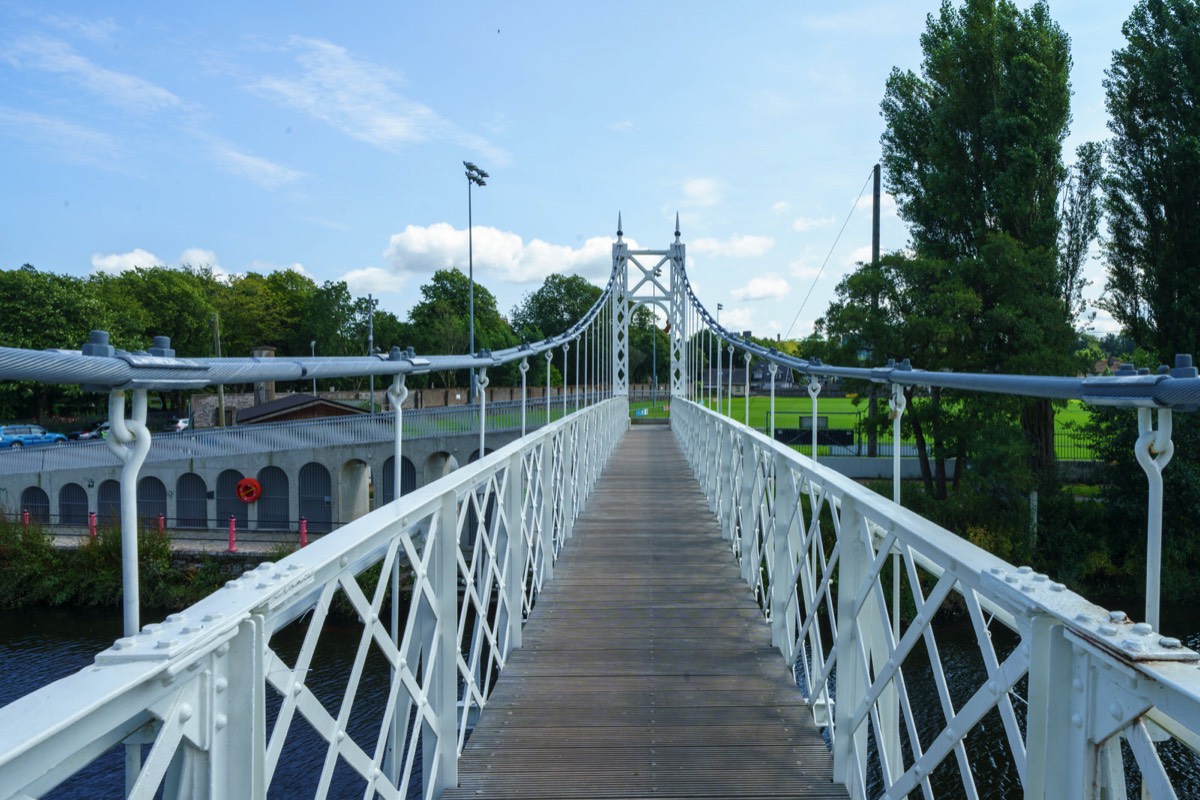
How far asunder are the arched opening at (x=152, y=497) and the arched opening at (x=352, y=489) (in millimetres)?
5030

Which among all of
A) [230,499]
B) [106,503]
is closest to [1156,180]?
[230,499]

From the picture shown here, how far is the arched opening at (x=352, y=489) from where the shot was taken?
25750 millimetres

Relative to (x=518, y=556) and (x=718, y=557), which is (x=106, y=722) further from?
(x=718, y=557)

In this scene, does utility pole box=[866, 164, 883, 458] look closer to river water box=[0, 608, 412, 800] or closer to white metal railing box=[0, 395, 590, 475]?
white metal railing box=[0, 395, 590, 475]

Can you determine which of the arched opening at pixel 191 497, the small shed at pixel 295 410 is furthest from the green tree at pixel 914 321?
the arched opening at pixel 191 497

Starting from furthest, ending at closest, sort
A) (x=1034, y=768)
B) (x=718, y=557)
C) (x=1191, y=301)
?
(x=1191, y=301) < (x=718, y=557) < (x=1034, y=768)

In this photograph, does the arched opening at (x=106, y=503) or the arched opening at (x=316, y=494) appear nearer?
the arched opening at (x=106, y=503)

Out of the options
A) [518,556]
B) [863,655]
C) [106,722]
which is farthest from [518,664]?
[106,722]

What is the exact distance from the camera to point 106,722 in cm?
96

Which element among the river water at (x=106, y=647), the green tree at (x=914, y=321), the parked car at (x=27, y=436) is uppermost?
the green tree at (x=914, y=321)

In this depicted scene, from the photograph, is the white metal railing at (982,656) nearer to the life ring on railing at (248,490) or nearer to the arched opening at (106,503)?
the life ring on railing at (248,490)

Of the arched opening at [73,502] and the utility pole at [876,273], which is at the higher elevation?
the utility pole at [876,273]

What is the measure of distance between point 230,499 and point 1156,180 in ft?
82.9

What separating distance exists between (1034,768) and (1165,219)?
2059 centimetres
